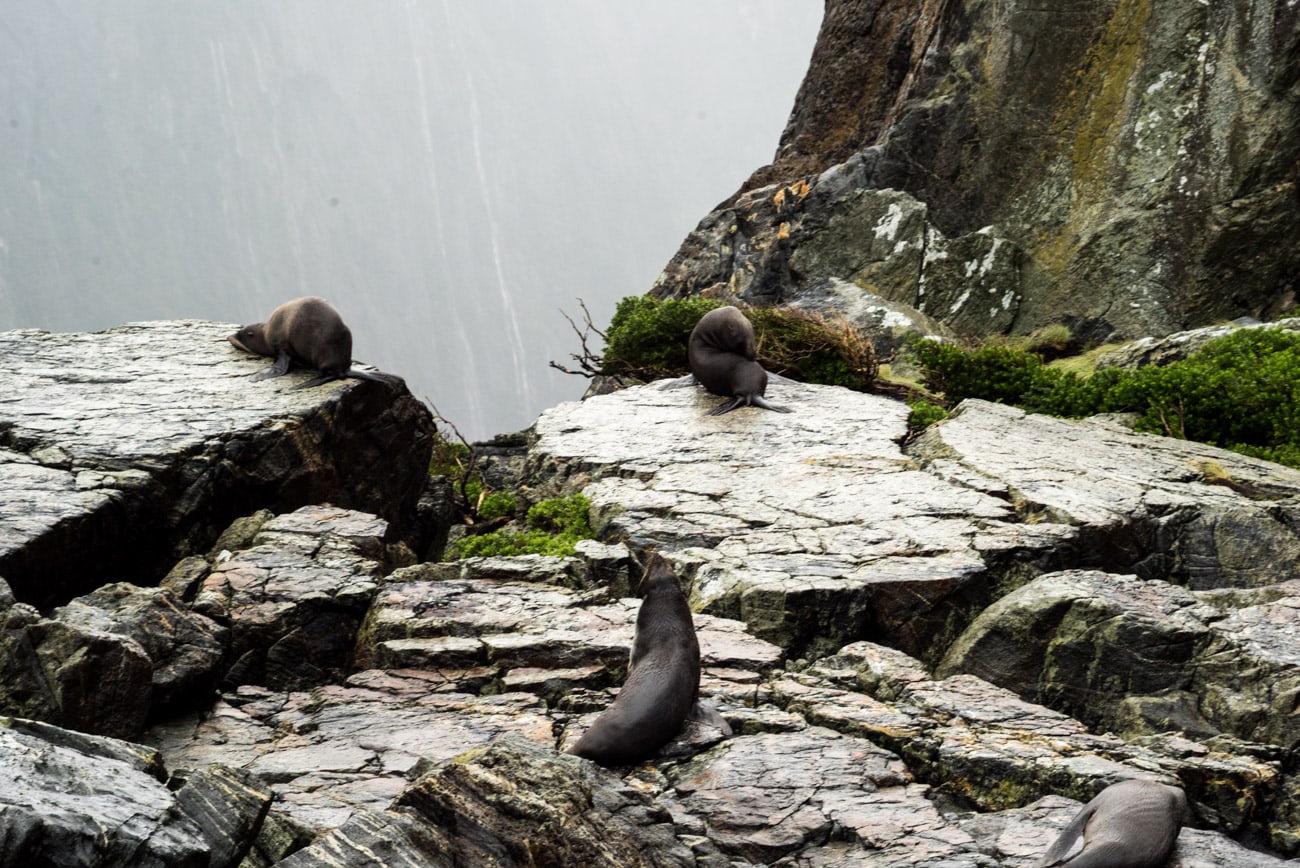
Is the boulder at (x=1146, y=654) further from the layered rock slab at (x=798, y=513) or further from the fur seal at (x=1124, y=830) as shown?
the fur seal at (x=1124, y=830)

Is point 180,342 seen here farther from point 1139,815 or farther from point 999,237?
point 999,237

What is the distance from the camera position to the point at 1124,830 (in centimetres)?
381

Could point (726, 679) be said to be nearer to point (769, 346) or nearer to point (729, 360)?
point (729, 360)

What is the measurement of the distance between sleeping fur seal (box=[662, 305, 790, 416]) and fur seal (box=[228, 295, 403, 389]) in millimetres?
3572

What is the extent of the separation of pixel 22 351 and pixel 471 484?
5.60 metres

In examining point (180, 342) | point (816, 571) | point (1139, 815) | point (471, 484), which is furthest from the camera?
point (471, 484)

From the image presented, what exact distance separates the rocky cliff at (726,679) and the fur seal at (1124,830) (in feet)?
0.60

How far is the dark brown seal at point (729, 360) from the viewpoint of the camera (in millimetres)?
12211

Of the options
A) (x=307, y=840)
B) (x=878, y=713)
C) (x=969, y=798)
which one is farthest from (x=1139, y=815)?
(x=307, y=840)

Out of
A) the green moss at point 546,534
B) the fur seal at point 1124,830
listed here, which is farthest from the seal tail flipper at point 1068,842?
the green moss at point 546,534

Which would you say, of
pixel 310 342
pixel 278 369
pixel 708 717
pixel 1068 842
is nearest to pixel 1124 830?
pixel 1068 842

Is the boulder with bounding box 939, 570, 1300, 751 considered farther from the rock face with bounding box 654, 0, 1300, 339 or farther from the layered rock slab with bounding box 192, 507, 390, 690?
the rock face with bounding box 654, 0, 1300, 339

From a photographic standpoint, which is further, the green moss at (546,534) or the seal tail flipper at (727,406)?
the seal tail flipper at (727,406)

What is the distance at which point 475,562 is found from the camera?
25.2 ft
